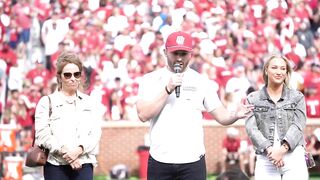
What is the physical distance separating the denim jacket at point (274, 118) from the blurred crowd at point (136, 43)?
8931 mm

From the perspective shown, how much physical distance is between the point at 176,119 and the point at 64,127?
0.87 m

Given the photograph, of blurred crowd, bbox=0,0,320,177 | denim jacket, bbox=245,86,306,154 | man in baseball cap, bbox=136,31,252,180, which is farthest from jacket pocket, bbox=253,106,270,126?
blurred crowd, bbox=0,0,320,177

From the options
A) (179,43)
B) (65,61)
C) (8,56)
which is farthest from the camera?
(8,56)

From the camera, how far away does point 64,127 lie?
25.8 feet

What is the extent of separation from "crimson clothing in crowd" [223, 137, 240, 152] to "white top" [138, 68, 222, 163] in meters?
8.80

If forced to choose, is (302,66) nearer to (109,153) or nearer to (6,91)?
(109,153)

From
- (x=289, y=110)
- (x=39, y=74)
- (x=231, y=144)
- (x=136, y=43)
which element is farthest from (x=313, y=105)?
(x=289, y=110)

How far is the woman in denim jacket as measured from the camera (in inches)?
314

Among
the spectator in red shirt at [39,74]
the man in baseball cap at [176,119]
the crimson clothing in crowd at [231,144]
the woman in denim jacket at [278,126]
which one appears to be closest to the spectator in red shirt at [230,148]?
the crimson clothing in crowd at [231,144]

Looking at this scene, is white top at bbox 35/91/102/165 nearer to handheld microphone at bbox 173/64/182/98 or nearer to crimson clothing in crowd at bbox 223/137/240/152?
handheld microphone at bbox 173/64/182/98

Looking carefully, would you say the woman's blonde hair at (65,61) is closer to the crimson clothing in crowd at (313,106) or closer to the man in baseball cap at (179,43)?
the man in baseball cap at (179,43)

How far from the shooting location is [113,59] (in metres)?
19.1

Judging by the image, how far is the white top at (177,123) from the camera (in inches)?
307

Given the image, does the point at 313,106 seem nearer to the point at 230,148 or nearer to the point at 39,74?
the point at 230,148
